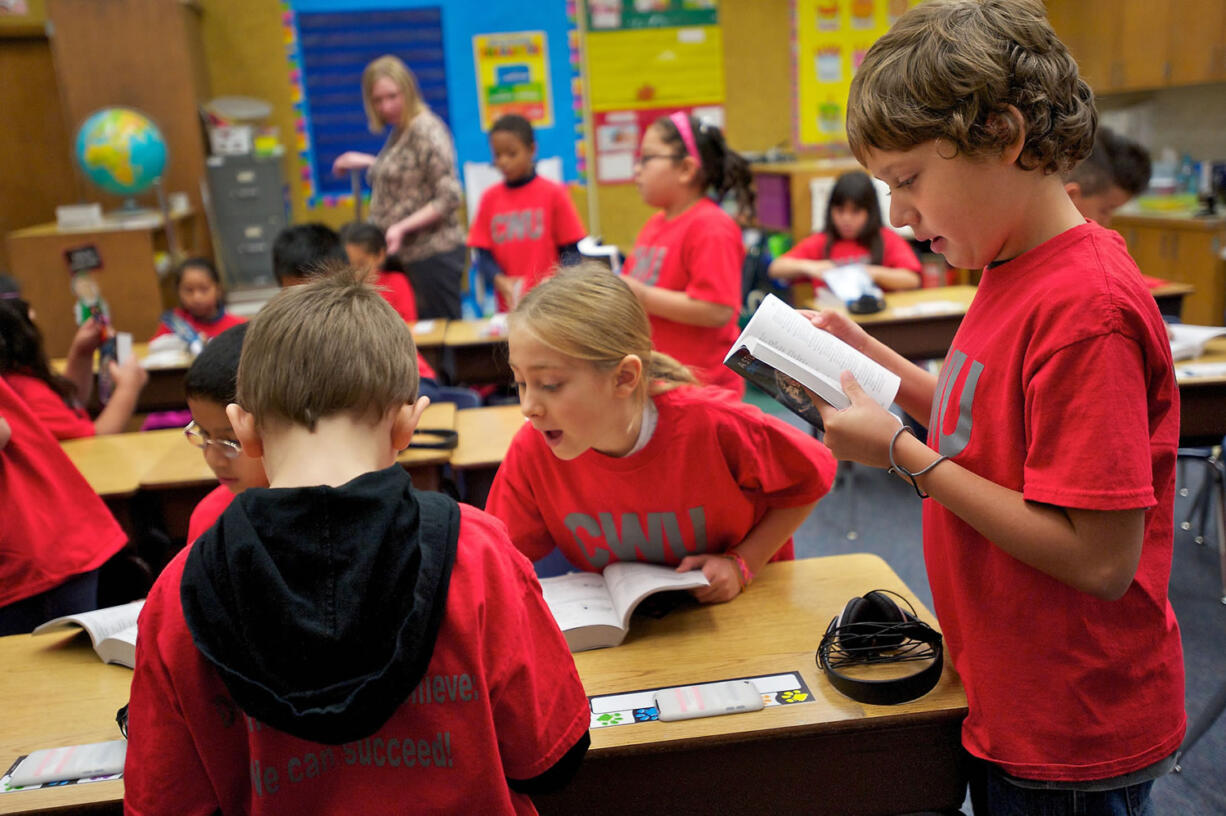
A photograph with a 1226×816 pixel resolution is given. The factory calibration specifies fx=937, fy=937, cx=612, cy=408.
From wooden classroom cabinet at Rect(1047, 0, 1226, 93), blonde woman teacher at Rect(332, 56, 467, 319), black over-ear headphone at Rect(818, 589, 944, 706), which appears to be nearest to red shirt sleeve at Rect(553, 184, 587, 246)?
blonde woman teacher at Rect(332, 56, 467, 319)

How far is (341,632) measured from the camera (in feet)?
A: 2.45

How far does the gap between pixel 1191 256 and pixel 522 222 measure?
3.78 m

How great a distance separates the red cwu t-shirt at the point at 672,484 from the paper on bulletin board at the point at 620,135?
17.6ft

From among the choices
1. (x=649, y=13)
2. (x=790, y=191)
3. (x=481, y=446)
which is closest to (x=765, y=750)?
(x=481, y=446)

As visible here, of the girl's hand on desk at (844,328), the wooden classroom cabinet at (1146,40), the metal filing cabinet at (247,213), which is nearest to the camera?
the girl's hand on desk at (844,328)

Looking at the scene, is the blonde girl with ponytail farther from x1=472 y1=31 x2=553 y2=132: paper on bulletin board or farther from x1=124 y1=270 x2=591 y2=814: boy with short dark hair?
Result: x1=472 y1=31 x2=553 y2=132: paper on bulletin board

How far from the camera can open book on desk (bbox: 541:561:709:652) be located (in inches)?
50.1

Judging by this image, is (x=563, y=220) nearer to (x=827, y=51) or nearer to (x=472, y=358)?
(x=472, y=358)

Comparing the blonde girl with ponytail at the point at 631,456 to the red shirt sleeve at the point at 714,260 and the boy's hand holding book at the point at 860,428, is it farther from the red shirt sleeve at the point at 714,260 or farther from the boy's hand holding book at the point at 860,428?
the red shirt sleeve at the point at 714,260

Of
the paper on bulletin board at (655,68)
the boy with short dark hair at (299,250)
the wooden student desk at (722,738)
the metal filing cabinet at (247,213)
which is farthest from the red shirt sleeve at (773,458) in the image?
the paper on bulletin board at (655,68)

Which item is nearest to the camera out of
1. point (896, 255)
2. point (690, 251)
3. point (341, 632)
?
point (341, 632)

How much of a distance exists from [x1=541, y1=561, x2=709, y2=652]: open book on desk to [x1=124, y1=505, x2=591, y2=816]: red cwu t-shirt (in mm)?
349

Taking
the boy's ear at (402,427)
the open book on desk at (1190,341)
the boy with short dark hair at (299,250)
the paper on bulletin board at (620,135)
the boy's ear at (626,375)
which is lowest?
the open book on desk at (1190,341)

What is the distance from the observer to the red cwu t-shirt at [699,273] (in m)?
2.49
